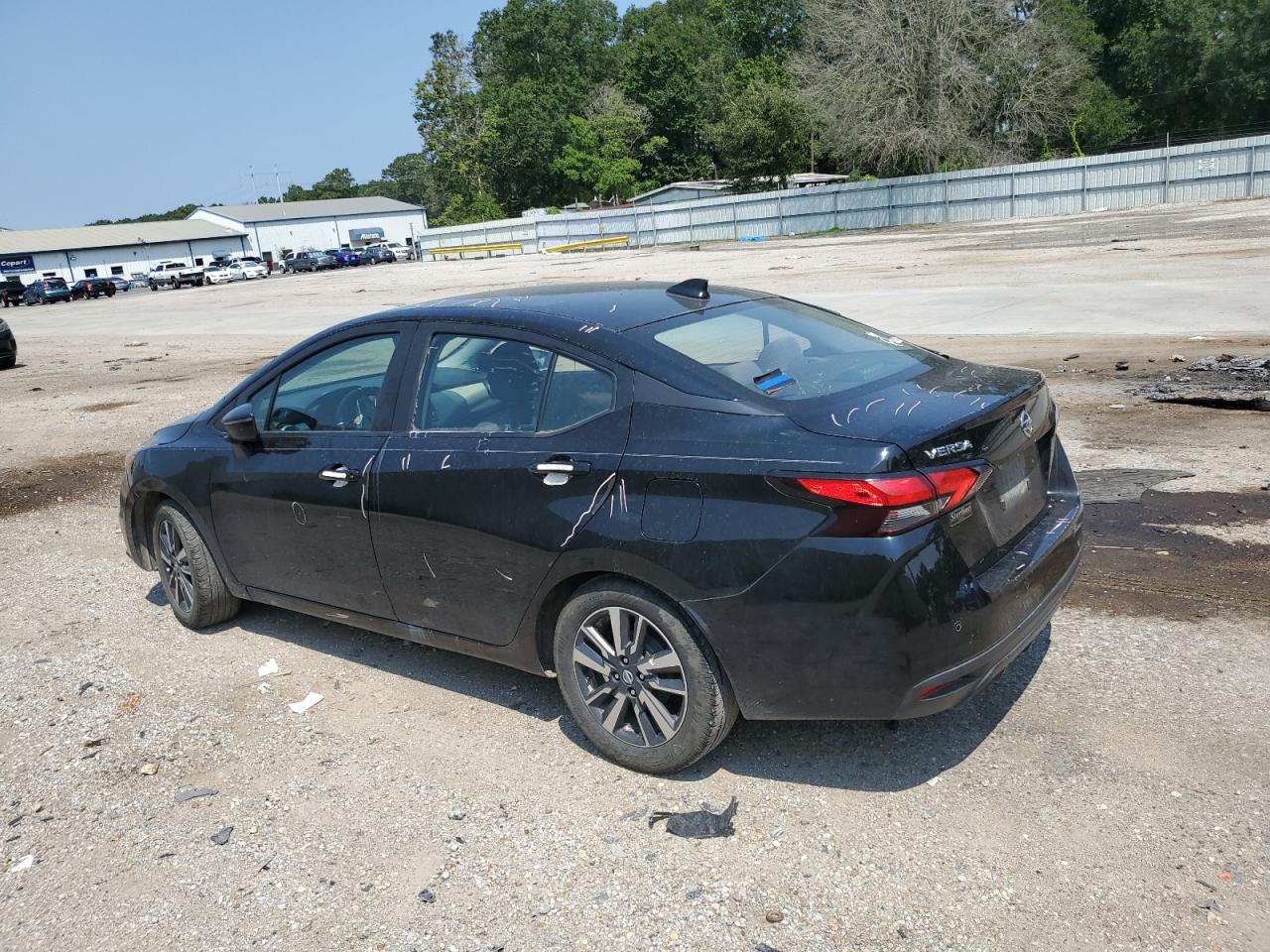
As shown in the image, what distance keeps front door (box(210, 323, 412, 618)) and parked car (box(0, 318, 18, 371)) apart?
765 inches

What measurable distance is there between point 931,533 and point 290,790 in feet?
8.26

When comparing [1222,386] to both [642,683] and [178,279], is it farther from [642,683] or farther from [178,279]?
[178,279]

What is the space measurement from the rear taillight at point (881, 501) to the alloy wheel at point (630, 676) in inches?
30.3

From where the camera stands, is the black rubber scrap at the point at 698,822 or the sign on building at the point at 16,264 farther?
the sign on building at the point at 16,264

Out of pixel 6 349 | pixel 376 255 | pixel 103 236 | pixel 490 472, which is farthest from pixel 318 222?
pixel 490 472

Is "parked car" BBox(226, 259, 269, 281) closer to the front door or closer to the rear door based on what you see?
the front door

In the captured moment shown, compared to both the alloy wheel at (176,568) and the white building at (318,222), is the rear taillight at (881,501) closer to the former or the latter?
the alloy wheel at (176,568)

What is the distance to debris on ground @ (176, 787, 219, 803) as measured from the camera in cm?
390

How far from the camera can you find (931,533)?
318cm

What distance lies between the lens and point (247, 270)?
2589 inches

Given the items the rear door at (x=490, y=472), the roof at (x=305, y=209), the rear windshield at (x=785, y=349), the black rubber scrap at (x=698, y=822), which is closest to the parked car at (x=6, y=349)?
the rear door at (x=490, y=472)

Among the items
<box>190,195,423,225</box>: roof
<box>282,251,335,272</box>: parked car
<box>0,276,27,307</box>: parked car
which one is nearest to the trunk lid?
<box>0,276,27,307</box>: parked car

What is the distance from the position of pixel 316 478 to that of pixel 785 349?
2087 mm

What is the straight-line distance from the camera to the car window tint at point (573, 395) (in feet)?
12.4
